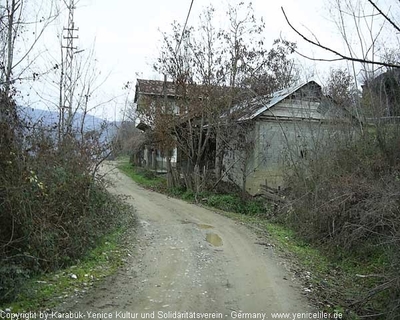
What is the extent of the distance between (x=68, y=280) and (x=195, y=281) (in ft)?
7.10

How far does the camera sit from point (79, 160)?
10.1 meters

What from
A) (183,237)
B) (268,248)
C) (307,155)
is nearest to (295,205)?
(307,155)

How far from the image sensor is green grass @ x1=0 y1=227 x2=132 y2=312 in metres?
5.73

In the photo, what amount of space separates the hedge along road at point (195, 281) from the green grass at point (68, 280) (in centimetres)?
28

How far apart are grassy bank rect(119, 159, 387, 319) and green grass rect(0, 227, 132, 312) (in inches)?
145

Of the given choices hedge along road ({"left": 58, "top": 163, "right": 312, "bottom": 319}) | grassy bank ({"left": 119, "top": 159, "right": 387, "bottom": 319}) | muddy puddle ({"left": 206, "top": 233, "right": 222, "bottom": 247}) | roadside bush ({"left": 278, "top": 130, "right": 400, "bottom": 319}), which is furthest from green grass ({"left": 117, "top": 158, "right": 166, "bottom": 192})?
hedge along road ({"left": 58, "top": 163, "right": 312, "bottom": 319})

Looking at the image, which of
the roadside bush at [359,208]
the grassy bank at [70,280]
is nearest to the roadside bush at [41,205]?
the grassy bank at [70,280]

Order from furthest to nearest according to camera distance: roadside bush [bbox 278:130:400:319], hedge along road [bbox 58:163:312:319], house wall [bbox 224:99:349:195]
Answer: house wall [bbox 224:99:349:195], roadside bush [bbox 278:130:400:319], hedge along road [bbox 58:163:312:319]

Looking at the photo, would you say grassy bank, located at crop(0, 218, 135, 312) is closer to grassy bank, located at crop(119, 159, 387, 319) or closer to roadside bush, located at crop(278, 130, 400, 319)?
grassy bank, located at crop(119, 159, 387, 319)

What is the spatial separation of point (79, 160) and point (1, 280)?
15.6 ft

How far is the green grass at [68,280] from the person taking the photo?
5.73 meters

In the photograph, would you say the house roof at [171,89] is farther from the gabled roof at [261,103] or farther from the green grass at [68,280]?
the green grass at [68,280]

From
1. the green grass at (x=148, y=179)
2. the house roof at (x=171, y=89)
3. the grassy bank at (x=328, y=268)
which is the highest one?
the house roof at (x=171, y=89)

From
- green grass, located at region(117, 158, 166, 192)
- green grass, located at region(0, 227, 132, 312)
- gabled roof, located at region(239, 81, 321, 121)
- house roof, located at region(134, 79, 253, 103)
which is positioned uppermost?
house roof, located at region(134, 79, 253, 103)
